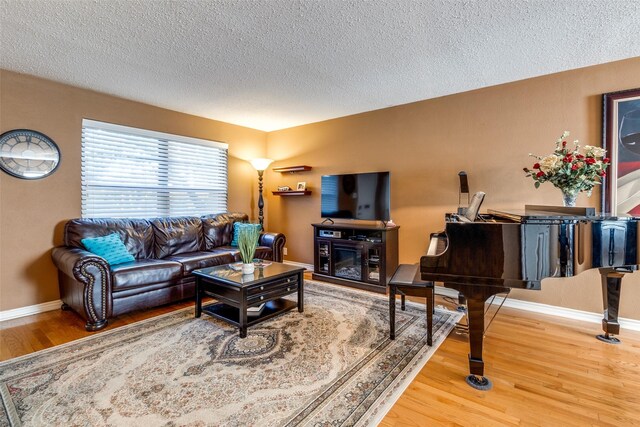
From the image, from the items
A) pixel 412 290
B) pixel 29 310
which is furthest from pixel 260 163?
pixel 412 290

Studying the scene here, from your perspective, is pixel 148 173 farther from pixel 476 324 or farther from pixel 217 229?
pixel 476 324

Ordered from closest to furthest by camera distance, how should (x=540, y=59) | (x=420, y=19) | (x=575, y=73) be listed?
(x=420, y=19), (x=540, y=59), (x=575, y=73)

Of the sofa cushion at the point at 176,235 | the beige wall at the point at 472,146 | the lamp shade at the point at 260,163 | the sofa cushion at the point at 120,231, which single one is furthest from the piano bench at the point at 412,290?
the lamp shade at the point at 260,163

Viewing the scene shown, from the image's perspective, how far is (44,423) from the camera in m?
1.54

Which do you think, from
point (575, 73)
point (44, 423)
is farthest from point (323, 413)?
point (575, 73)

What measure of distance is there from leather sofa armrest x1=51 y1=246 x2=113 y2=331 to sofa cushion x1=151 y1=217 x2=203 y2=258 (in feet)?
3.52

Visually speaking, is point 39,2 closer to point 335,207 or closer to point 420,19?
point 420,19

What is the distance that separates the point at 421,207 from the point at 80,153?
13.8 ft

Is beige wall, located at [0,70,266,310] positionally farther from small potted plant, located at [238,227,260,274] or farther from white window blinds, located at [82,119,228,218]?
small potted plant, located at [238,227,260,274]

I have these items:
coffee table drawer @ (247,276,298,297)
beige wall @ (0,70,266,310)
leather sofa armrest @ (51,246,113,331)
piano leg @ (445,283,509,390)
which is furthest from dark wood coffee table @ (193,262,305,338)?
beige wall @ (0,70,266,310)

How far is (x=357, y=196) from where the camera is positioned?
4148 mm

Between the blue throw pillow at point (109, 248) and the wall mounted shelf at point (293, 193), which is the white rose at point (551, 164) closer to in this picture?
the wall mounted shelf at point (293, 193)

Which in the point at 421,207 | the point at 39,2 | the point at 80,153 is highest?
the point at 39,2

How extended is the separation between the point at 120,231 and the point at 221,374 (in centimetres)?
247
